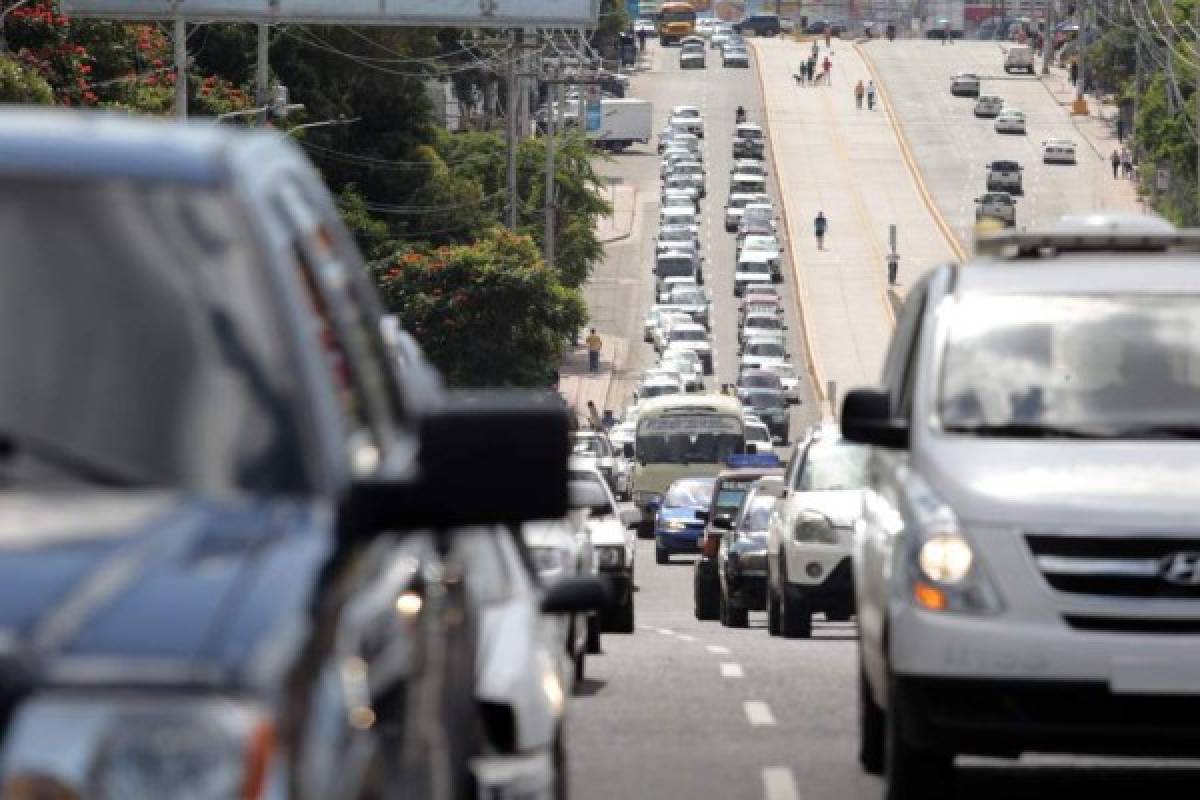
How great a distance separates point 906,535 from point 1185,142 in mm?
98672

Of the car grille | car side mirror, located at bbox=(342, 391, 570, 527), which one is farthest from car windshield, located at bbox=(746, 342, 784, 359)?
car side mirror, located at bbox=(342, 391, 570, 527)

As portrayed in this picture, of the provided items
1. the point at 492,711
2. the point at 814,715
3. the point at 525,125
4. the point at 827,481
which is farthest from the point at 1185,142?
the point at 492,711

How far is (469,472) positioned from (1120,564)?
567 centimetres

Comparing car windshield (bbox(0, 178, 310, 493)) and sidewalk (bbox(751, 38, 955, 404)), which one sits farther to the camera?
sidewalk (bbox(751, 38, 955, 404))

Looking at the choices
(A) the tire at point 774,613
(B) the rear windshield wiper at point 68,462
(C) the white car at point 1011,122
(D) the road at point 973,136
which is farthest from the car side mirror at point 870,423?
(C) the white car at point 1011,122

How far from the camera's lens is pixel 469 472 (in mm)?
4934

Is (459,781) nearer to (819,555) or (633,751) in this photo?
(633,751)

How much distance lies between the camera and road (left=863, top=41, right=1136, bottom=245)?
12812cm

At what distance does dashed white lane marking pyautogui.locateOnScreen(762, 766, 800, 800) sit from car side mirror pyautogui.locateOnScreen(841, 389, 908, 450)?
4.78ft

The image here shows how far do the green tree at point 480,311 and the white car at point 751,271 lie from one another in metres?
31.6

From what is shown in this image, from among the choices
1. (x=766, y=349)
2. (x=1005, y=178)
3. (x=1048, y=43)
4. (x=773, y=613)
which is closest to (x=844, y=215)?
(x=1005, y=178)

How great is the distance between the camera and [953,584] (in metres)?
10.5

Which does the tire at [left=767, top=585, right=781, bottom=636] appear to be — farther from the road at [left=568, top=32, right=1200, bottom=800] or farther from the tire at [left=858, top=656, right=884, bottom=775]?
the tire at [left=858, top=656, right=884, bottom=775]

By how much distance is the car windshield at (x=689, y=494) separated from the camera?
161 ft
